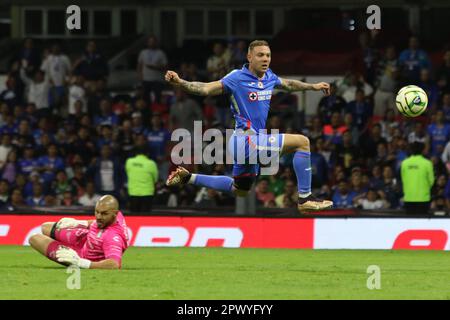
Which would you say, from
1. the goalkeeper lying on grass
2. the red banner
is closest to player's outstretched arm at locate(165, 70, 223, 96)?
the goalkeeper lying on grass

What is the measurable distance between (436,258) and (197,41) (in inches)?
561

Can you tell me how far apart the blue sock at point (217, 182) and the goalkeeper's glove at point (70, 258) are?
1.86 meters

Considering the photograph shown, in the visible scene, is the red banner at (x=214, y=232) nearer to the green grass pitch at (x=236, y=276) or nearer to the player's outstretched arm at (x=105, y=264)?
the green grass pitch at (x=236, y=276)

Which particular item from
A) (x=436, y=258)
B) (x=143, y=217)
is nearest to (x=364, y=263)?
(x=436, y=258)

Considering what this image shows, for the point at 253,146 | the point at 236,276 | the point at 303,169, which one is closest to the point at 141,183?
the point at 303,169

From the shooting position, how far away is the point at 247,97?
15.3m

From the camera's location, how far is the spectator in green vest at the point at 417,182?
21594mm

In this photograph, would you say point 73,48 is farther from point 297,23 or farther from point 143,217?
point 143,217

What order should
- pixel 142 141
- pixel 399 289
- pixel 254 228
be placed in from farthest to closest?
1. pixel 142 141
2. pixel 254 228
3. pixel 399 289

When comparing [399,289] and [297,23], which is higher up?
[297,23]

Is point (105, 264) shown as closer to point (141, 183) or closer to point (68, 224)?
point (68, 224)

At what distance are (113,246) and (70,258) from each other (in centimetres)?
53

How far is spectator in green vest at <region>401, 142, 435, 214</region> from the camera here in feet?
70.8

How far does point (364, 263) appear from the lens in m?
17.3
